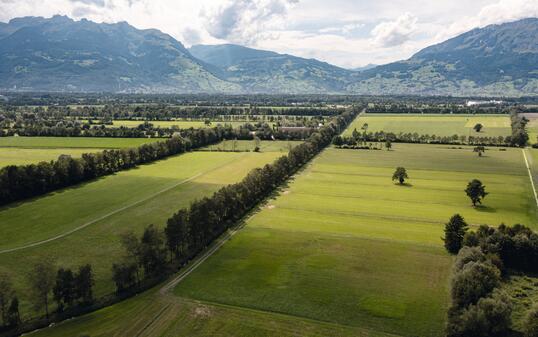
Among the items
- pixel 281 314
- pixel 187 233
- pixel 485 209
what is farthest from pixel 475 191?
pixel 187 233

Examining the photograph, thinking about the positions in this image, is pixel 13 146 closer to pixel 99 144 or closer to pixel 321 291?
pixel 99 144

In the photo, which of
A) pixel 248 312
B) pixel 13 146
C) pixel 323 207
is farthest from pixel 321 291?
pixel 13 146

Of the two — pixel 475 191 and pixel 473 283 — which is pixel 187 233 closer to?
pixel 473 283

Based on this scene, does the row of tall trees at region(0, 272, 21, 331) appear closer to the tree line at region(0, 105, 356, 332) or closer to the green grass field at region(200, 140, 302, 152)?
the tree line at region(0, 105, 356, 332)

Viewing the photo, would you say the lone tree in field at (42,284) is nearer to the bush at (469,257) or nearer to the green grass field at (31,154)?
the bush at (469,257)

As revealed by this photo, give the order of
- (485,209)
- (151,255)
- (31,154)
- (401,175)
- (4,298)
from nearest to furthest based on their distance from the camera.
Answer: (4,298) → (151,255) → (485,209) → (401,175) → (31,154)

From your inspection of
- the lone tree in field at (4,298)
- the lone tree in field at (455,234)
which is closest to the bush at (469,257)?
the lone tree in field at (455,234)

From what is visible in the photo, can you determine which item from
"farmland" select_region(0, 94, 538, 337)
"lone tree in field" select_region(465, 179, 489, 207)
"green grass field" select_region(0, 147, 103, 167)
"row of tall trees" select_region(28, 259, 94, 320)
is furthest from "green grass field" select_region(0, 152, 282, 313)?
"lone tree in field" select_region(465, 179, 489, 207)
